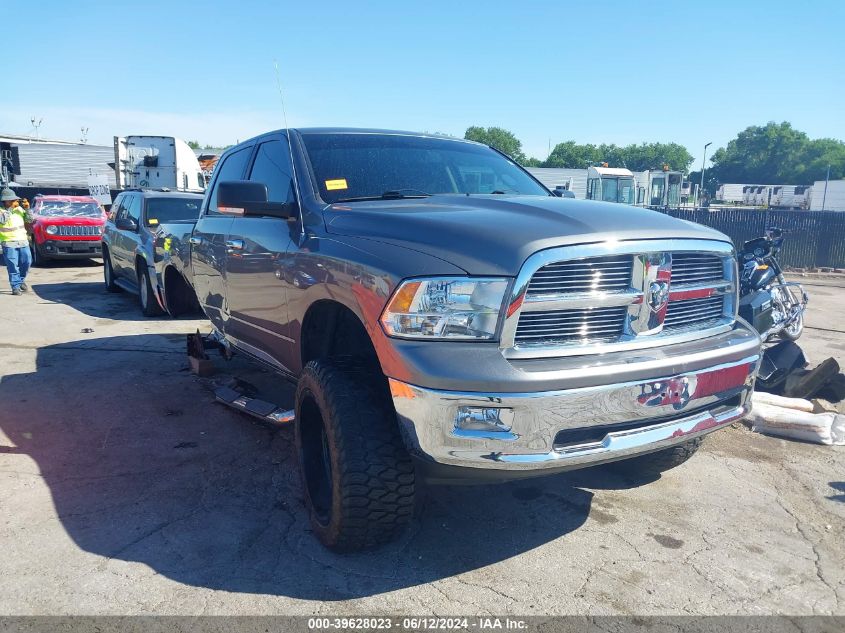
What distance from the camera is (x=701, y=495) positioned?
3.79m

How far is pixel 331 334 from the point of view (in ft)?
11.3

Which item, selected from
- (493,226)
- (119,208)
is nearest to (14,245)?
(119,208)

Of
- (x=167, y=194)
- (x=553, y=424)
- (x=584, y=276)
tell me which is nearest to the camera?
(x=553, y=424)

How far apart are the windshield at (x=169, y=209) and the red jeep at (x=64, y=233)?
5.11 metres

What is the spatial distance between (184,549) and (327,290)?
1.37 m

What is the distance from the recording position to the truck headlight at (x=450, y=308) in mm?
2541

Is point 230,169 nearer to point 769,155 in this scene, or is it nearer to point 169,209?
point 169,209

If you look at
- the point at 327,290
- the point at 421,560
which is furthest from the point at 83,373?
the point at 421,560

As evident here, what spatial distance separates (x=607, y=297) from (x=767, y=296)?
3770 mm

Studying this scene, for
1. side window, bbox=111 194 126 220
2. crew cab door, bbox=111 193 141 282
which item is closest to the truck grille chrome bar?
crew cab door, bbox=111 193 141 282

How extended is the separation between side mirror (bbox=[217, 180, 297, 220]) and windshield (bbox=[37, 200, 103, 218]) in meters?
13.2

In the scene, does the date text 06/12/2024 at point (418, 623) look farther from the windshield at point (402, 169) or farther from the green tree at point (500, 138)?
the green tree at point (500, 138)

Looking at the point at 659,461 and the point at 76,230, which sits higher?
the point at 76,230

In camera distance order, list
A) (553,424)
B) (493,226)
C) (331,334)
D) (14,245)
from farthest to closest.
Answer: (14,245), (331,334), (493,226), (553,424)
